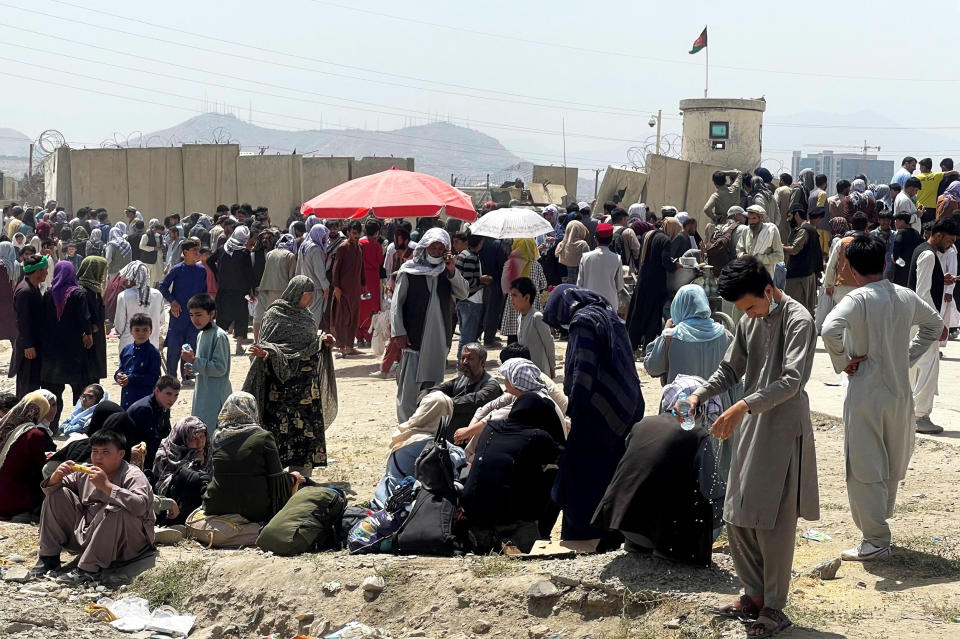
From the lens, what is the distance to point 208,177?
23438mm

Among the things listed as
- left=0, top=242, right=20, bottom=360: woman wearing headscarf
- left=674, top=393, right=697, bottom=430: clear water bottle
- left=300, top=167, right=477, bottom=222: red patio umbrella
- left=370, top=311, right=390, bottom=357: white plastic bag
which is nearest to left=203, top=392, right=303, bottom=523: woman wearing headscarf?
left=674, top=393, right=697, bottom=430: clear water bottle

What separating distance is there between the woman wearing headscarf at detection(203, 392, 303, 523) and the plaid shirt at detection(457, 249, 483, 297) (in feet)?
13.4

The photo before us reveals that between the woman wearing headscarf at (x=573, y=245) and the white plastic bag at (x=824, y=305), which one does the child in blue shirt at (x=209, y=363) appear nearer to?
the woman wearing headscarf at (x=573, y=245)

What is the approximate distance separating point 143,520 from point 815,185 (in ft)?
41.6

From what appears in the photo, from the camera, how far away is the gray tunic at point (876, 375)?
5273 millimetres

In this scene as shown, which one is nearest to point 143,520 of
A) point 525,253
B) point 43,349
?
point 43,349

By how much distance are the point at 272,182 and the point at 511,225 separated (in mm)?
12857

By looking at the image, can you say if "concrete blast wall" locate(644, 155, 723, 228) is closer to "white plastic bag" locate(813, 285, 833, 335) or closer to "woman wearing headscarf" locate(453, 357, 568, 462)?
"white plastic bag" locate(813, 285, 833, 335)

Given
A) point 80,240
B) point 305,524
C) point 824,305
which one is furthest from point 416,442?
point 80,240

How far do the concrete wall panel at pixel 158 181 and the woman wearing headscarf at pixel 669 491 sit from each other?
64.9ft

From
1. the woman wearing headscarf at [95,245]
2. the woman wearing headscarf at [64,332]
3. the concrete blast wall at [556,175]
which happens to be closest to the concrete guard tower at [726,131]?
the concrete blast wall at [556,175]

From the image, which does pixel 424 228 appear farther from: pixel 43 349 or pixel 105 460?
pixel 105 460

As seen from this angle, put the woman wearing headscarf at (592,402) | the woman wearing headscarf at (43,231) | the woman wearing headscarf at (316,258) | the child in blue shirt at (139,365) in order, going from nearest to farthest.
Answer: the woman wearing headscarf at (592,402), the child in blue shirt at (139,365), the woman wearing headscarf at (316,258), the woman wearing headscarf at (43,231)

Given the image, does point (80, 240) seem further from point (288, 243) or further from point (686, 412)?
point (686, 412)
